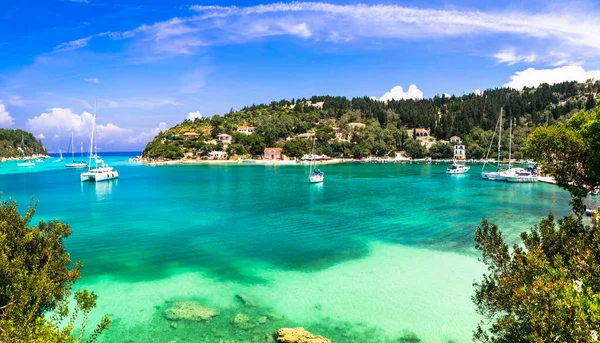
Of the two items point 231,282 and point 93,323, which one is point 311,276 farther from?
point 93,323

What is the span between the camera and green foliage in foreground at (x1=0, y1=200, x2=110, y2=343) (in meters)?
6.23

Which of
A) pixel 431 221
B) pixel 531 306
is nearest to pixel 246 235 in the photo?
pixel 431 221

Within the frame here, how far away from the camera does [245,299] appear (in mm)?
15500

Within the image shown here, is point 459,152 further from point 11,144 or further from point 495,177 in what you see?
point 11,144

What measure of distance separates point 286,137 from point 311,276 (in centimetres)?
13768

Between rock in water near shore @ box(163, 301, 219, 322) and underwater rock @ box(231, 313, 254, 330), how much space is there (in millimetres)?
998

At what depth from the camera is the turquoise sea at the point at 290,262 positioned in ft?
44.4

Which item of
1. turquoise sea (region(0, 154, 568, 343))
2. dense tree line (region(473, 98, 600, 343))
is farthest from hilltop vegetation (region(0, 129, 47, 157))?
dense tree line (region(473, 98, 600, 343))

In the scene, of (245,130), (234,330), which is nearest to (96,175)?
(234,330)

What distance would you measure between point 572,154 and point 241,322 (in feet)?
44.0

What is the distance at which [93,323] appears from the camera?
531 inches

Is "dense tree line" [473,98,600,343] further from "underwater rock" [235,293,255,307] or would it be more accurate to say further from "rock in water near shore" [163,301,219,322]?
"rock in water near shore" [163,301,219,322]

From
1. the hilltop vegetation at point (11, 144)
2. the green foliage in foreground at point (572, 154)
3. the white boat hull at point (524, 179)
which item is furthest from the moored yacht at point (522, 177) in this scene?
the hilltop vegetation at point (11, 144)

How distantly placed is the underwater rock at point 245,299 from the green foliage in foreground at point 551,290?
9.42m
